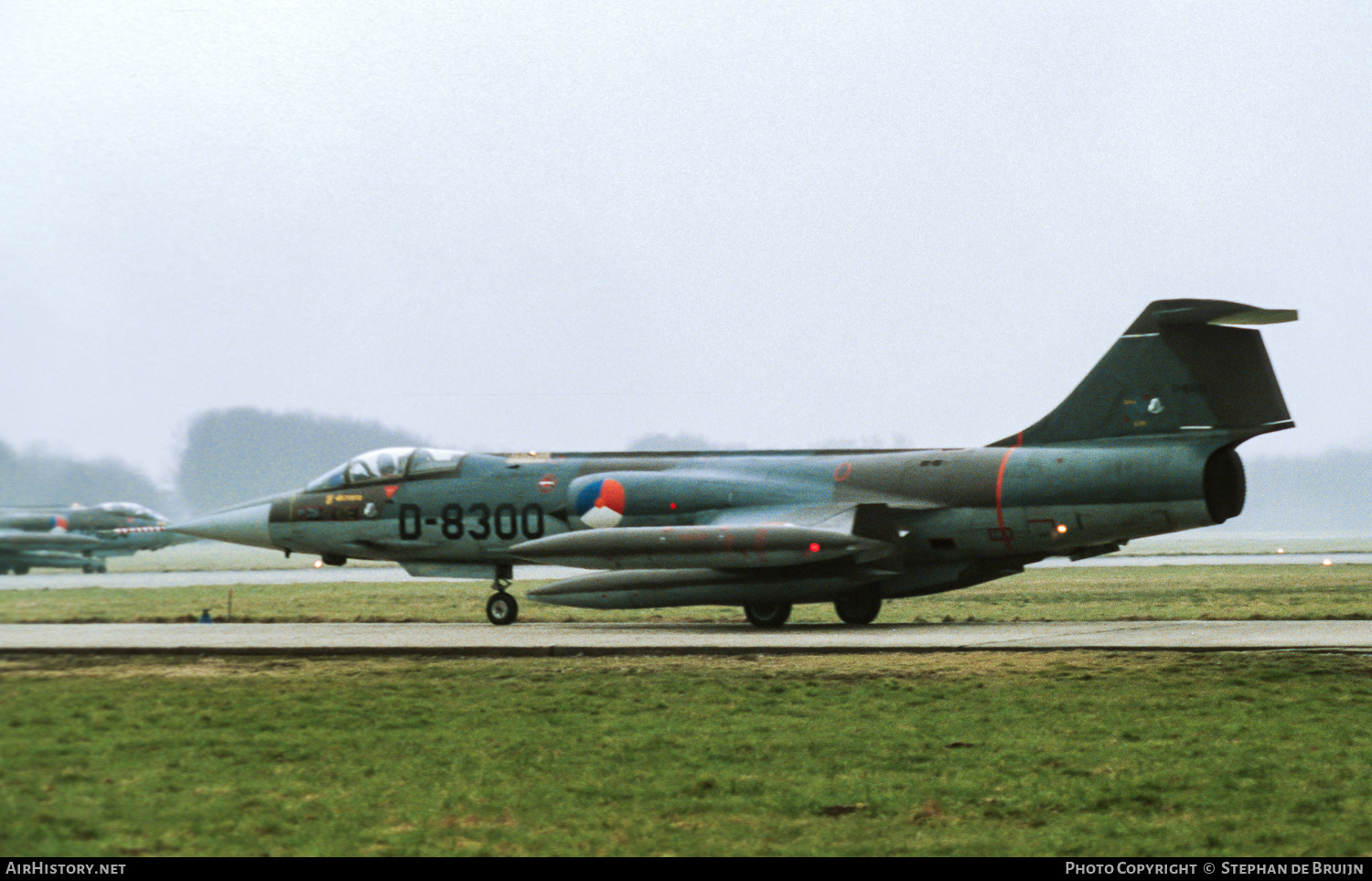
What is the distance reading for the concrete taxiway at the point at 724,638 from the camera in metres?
16.5

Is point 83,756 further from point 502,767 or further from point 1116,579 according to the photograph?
point 1116,579

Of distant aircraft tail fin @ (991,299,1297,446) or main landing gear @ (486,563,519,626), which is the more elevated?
distant aircraft tail fin @ (991,299,1297,446)

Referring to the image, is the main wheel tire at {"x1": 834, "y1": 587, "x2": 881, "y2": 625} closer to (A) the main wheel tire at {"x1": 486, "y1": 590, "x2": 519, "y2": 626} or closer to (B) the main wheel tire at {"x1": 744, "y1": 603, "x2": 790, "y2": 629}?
(B) the main wheel tire at {"x1": 744, "y1": 603, "x2": 790, "y2": 629}

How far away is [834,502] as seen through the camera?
23203mm

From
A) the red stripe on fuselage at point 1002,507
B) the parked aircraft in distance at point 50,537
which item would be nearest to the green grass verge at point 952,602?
the red stripe on fuselage at point 1002,507

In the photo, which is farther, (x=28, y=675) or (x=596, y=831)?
(x=28, y=675)

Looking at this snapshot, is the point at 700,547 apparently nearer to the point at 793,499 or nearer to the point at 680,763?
the point at 793,499

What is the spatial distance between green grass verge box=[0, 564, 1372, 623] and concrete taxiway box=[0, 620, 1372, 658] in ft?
4.58

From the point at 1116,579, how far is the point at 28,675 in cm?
3497

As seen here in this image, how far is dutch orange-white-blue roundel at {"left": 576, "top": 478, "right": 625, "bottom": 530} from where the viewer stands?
24094 mm

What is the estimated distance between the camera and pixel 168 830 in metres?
7.03

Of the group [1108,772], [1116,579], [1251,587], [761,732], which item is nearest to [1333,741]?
[1108,772]

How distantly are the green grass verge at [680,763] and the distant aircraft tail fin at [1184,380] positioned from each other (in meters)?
7.25

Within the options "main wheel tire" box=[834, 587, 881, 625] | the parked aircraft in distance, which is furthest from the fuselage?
the parked aircraft in distance
